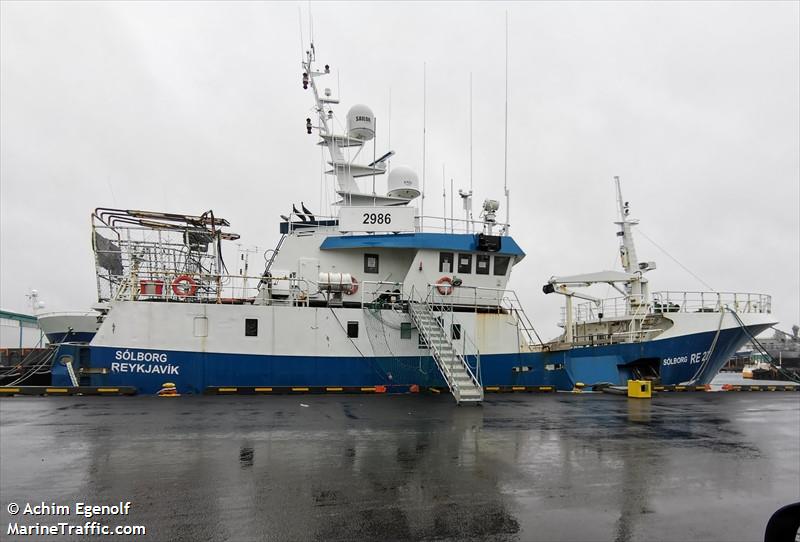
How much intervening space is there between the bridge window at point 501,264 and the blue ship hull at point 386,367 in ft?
11.0

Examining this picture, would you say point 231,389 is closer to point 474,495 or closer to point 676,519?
point 474,495

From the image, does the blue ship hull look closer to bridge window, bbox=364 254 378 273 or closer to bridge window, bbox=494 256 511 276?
bridge window, bbox=494 256 511 276

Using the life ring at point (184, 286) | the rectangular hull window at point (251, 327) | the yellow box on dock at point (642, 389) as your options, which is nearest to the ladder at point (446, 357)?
the rectangular hull window at point (251, 327)

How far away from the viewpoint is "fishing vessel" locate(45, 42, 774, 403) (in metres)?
16.1

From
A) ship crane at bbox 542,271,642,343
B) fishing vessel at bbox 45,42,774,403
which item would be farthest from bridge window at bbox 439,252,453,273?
ship crane at bbox 542,271,642,343

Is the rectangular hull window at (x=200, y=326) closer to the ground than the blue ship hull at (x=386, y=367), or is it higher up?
higher up

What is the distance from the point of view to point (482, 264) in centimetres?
1955

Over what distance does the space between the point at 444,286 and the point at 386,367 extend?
380 centimetres

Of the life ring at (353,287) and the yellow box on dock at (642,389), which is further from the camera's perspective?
the life ring at (353,287)

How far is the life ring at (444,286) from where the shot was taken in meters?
18.8

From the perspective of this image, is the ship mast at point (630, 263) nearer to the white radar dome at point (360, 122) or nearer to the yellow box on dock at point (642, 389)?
the yellow box on dock at point (642, 389)

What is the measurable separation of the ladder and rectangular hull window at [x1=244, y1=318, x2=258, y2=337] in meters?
5.37

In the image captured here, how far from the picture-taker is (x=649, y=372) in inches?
797

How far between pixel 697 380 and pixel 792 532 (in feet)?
70.4
